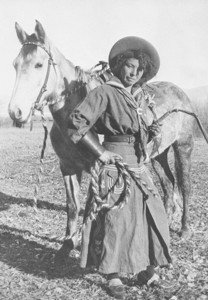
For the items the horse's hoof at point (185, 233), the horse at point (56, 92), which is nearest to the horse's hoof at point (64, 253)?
the horse at point (56, 92)

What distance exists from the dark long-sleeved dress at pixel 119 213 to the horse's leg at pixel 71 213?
0.97m

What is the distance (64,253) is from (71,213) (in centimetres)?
46

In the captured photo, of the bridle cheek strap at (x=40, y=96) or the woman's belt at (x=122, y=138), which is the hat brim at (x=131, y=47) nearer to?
the woman's belt at (x=122, y=138)

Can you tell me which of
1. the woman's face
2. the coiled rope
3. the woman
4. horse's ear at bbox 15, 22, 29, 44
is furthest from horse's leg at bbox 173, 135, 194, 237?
horse's ear at bbox 15, 22, 29, 44

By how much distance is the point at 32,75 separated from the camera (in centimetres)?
394

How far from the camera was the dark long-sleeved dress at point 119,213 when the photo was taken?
321 centimetres

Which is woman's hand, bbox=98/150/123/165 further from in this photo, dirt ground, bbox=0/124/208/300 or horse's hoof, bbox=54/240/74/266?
horse's hoof, bbox=54/240/74/266

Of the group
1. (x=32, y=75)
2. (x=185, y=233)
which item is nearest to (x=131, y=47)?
(x=32, y=75)

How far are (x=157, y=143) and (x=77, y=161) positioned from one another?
57.0 inches

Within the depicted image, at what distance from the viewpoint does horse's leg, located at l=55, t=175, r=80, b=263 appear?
14.4 feet

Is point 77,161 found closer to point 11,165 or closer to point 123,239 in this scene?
point 123,239

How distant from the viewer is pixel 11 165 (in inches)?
488

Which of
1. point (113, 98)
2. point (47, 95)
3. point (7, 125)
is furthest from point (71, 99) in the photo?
point (7, 125)

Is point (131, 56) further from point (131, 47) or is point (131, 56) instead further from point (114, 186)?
point (114, 186)
